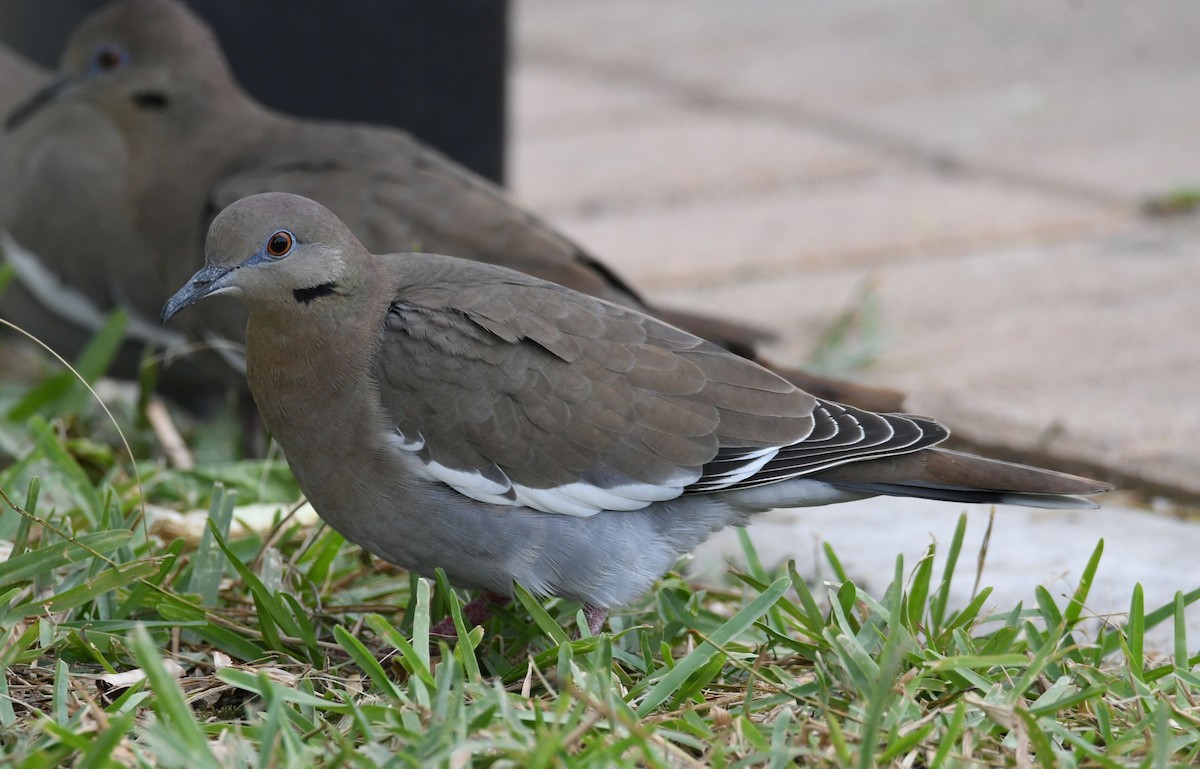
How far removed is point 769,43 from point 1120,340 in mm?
3938

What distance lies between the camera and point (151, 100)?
4688 mm

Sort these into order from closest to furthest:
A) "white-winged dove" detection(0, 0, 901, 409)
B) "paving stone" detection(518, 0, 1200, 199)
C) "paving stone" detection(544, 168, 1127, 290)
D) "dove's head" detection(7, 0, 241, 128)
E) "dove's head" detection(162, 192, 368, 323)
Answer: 1. "dove's head" detection(162, 192, 368, 323)
2. "white-winged dove" detection(0, 0, 901, 409)
3. "dove's head" detection(7, 0, 241, 128)
4. "paving stone" detection(544, 168, 1127, 290)
5. "paving stone" detection(518, 0, 1200, 199)

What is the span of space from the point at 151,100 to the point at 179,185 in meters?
0.38

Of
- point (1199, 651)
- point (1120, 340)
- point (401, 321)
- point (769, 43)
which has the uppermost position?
point (769, 43)

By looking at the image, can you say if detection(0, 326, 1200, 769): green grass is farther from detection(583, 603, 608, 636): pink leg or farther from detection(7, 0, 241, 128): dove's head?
detection(7, 0, 241, 128): dove's head

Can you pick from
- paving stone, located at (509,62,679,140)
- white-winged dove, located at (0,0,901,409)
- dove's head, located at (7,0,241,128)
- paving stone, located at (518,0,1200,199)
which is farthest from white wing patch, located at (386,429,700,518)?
paving stone, located at (509,62,679,140)

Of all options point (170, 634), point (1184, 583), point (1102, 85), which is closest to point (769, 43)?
point (1102, 85)

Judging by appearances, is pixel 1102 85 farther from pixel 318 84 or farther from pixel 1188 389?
pixel 318 84

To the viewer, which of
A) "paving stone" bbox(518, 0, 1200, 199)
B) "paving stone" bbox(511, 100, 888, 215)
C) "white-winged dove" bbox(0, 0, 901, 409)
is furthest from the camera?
"paving stone" bbox(518, 0, 1200, 199)

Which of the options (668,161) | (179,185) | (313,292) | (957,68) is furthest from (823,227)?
(313,292)

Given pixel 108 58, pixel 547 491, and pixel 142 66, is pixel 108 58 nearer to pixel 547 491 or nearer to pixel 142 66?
pixel 142 66

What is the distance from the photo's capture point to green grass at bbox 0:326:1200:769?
2277 mm

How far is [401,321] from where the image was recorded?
9.46ft

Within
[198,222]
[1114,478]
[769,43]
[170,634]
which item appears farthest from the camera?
[769,43]
